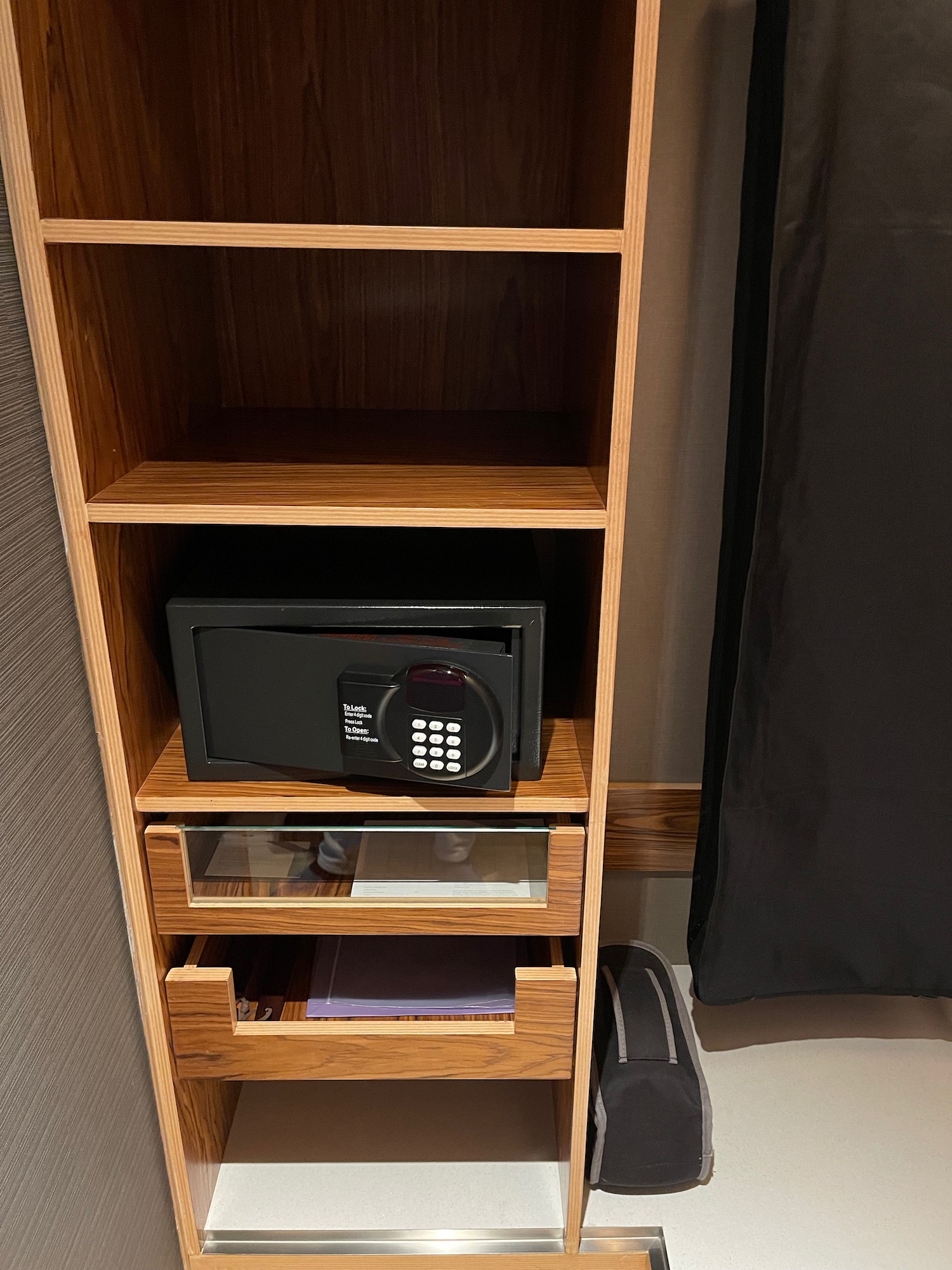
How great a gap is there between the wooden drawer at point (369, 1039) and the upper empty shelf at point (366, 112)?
80cm

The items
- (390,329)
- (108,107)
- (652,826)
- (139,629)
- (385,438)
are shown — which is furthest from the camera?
(652,826)

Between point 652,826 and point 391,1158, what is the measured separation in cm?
61

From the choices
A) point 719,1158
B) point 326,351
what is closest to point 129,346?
point 326,351

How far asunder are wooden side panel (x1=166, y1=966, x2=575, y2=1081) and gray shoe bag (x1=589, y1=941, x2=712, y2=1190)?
0.56 ft

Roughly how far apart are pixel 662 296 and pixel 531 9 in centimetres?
35

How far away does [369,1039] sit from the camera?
3.58 ft

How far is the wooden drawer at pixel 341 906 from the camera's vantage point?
39.8 inches

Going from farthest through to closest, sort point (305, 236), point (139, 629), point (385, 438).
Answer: point (385, 438) < point (139, 629) < point (305, 236)

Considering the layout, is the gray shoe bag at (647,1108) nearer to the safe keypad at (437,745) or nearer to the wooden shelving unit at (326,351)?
the wooden shelving unit at (326,351)

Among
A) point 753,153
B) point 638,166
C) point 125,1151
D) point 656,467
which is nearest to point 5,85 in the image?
point 638,166

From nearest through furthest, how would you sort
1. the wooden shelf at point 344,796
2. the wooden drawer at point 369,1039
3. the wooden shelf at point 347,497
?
the wooden shelf at point 347,497 < the wooden shelf at point 344,796 < the wooden drawer at point 369,1039

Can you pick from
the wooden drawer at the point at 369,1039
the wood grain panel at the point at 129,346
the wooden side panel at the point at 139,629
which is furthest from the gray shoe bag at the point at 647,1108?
the wood grain panel at the point at 129,346

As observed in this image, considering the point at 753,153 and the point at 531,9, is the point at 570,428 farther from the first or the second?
the point at 531,9

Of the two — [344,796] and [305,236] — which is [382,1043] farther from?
[305,236]
